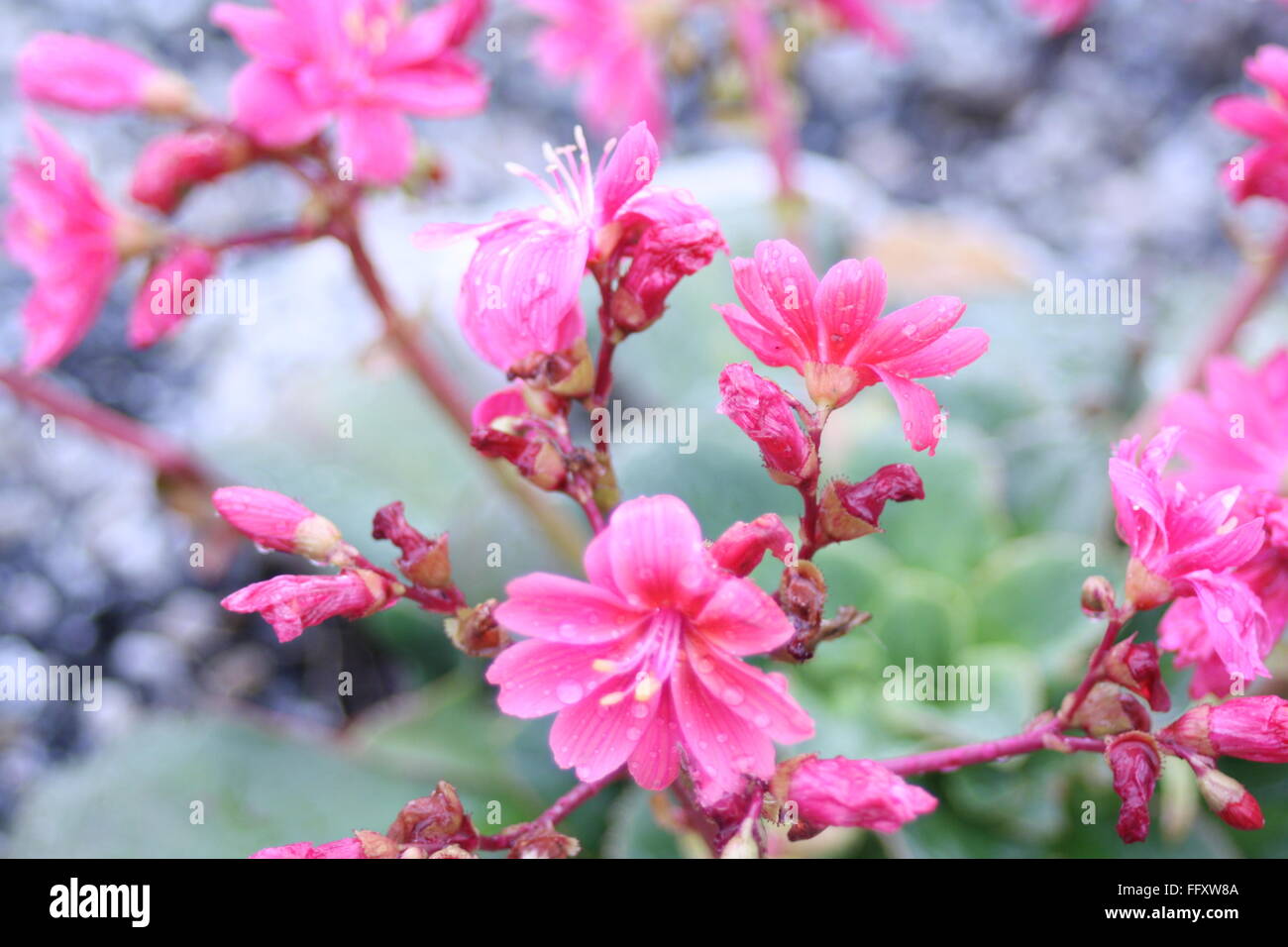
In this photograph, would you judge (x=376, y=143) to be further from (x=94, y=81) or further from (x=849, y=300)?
(x=849, y=300)

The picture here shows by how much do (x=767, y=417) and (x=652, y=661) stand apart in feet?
0.55

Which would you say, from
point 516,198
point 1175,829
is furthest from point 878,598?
point 516,198

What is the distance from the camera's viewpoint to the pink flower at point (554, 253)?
2.30 feet

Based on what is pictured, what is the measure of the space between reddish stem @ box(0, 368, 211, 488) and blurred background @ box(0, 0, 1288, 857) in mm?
56

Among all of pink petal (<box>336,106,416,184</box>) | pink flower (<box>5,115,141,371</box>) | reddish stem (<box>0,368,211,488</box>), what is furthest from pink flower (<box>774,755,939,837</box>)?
reddish stem (<box>0,368,211,488</box>)

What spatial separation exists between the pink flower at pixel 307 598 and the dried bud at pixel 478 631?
55 millimetres

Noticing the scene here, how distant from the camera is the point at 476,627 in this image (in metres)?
0.69

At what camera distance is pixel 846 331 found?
0.67 meters

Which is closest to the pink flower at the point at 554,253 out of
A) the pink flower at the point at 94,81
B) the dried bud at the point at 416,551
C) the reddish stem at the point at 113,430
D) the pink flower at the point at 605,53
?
the dried bud at the point at 416,551

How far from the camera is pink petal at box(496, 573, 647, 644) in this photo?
0.62m

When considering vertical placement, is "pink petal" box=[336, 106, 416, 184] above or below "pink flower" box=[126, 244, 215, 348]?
above

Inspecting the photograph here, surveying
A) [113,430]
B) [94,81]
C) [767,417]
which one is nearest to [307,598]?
[767,417]

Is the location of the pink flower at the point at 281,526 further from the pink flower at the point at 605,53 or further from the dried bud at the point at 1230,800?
the pink flower at the point at 605,53

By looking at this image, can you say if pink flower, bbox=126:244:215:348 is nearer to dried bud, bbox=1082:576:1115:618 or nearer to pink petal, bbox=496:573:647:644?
pink petal, bbox=496:573:647:644
